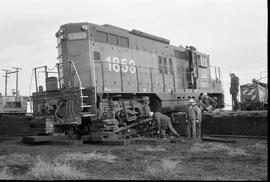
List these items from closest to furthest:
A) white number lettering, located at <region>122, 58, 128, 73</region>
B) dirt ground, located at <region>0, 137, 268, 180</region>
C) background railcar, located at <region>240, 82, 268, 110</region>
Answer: dirt ground, located at <region>0, 137, 268, 180</region>
white number lettering, located at <region>122, 58, 128, 73</region>
background railcar, located at <region>240, 82, 268, 110</region>

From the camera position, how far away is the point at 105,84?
13.5 m

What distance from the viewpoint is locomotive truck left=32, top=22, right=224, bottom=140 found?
490 inches

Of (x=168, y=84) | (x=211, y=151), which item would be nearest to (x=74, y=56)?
(x=168, y=84)

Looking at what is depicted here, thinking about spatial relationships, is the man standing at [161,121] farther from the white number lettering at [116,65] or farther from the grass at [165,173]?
the grass at [165,173]

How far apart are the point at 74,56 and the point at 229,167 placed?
8492mm

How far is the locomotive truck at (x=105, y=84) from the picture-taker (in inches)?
490

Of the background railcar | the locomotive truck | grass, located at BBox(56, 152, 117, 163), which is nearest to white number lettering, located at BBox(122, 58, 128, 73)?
the locomotive truck

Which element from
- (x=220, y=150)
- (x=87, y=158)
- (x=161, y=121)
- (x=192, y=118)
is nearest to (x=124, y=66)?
(x=161, y=121)

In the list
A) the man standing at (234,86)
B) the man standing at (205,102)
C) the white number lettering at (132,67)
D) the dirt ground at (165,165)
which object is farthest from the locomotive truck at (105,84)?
the dirt ground at (165,165)

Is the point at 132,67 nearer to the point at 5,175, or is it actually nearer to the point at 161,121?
the point at 161,121

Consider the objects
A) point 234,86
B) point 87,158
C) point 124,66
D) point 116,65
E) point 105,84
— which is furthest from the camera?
point 234,86

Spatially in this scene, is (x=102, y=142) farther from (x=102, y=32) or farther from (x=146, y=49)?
(x=146, y=49)

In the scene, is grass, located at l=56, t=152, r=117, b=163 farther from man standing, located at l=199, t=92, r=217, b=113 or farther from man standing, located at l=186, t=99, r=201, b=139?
man standing, located at l=199, t=92, r=217, b=113

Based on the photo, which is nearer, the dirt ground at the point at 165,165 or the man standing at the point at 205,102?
the dirt ground at the point at 165,165
